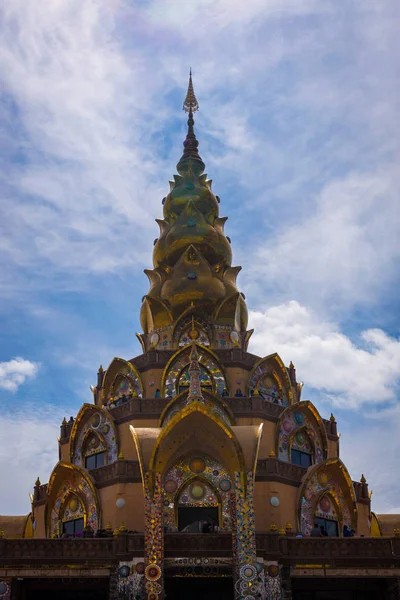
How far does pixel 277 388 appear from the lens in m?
37.2

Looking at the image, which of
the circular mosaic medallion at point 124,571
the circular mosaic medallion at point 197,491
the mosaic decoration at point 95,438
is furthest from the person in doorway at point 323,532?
the mosaic decoration at point 95,438

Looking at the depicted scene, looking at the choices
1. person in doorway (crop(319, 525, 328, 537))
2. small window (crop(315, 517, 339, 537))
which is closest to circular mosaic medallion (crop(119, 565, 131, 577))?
person in doorway (crop(319, 525, 328, 537))

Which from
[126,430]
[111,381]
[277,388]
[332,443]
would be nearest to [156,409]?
[126,430]

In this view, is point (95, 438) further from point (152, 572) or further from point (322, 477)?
point (322, 477)

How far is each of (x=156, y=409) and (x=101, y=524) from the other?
5676 millimetres

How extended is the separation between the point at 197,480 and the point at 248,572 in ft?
18.8

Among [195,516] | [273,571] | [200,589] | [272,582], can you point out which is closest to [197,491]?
[195,516]

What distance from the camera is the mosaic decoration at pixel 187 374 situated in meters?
34.8

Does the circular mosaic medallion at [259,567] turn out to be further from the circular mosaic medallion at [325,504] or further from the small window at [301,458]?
the small window at [301,458]

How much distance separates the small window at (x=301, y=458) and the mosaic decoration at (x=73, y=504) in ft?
31.3

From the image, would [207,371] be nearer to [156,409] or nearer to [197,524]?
[156,409]

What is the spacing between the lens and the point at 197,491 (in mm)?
30516

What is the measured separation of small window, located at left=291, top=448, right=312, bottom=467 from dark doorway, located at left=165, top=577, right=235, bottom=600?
7.51 m

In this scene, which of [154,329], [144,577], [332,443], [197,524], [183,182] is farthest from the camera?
[183,182]
